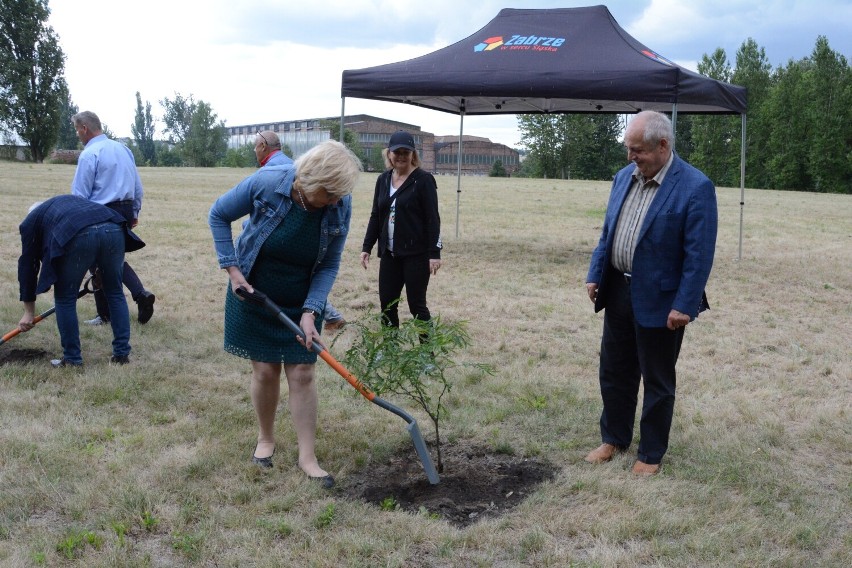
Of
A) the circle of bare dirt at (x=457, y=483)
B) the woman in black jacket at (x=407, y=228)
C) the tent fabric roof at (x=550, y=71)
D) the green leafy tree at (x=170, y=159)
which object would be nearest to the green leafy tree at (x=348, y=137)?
the tent fabric roof at (x=550, y=71)

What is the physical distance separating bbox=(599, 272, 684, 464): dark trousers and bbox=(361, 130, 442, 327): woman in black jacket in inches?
71.3

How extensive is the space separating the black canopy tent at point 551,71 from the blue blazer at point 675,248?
19.2 feet

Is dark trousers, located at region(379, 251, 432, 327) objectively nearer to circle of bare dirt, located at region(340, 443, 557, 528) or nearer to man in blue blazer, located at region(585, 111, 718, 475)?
circle of bare dirt, located at region(340, 443, 557, 528)

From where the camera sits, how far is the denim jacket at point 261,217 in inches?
134

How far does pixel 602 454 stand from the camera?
396cm

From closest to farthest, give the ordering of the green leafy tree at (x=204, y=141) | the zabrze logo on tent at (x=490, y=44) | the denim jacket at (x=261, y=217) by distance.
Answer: the denim jacket at (x=261, y=217) → the zabrze logo on tent at (x=490, y=44) → the green leafy tree at (x=204, y=141)

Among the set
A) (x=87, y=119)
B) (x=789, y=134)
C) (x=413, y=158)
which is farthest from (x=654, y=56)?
(x=789, y=134)

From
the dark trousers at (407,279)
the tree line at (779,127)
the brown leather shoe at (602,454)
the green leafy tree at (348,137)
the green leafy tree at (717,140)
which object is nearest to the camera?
the brown leather shoe at (602,454)

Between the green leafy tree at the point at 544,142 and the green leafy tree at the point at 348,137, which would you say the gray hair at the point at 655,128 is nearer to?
the green leafy tree at the point at 348,137

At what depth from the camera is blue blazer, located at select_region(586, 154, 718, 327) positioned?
3.43 meters

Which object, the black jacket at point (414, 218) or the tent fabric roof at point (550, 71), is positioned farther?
the tent fabric roof at point (550, 71)

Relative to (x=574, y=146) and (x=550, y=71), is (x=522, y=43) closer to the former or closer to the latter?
(x=550, y=71)

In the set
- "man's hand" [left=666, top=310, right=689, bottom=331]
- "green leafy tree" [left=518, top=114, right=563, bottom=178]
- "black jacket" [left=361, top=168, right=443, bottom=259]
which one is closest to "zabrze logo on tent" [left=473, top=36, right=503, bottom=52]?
"black jacket" [left=361, top=168, right=443, bottom=259]

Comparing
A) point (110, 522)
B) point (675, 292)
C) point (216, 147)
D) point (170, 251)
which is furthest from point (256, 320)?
point (216, 147)
